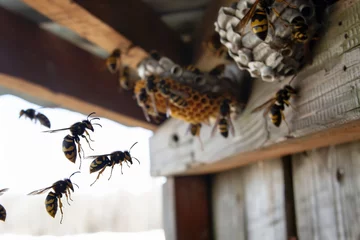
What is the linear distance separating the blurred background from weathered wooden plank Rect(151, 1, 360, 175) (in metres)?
0.34

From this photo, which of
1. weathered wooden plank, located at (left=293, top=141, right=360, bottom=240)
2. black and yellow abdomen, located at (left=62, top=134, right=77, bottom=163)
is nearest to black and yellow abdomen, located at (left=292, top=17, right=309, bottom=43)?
weathered wooden plank, located at (left=293, top=141, right=360, bottom=240)

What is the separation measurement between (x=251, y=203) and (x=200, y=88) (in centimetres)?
55

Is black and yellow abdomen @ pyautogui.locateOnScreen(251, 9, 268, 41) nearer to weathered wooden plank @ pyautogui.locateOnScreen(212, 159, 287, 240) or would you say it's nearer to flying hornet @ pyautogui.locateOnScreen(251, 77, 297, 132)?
flying hornet @ pyautogui.locateOnScreen(251, 77, 297, 132)

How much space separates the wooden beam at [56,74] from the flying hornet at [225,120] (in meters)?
0.56

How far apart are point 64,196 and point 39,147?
295 mm

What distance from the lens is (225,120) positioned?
152 cm

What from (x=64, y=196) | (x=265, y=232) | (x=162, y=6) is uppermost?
(x=162, y=6)

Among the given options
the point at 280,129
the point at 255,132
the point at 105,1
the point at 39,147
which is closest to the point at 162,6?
the point at 105,1

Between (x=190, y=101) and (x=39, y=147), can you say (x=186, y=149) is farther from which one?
(x=39, y=147)

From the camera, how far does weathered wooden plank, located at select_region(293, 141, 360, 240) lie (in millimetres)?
1309

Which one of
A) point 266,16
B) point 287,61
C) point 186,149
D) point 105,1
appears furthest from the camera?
point 186,149

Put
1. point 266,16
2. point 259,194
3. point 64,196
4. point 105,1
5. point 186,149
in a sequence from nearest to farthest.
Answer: point 266,16 < point 64,196 < point 105,1 < point 259,194 < point 186,149

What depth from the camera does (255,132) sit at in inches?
56.1

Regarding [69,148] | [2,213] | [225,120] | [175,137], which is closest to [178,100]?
[225,120]
